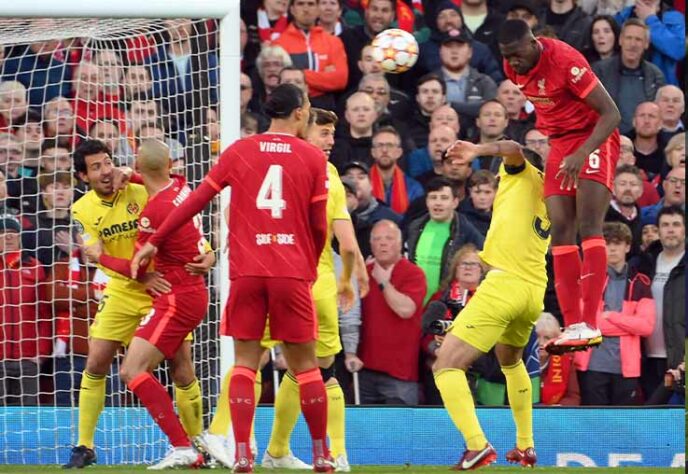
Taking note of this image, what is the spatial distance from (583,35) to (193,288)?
18.3ft

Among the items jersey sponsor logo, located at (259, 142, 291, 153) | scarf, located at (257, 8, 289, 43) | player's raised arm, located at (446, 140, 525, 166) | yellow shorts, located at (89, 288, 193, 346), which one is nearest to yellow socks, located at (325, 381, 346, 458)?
yellow shorts, located at (89, 288, 193, 346)

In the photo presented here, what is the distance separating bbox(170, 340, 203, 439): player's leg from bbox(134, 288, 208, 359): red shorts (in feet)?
1.02

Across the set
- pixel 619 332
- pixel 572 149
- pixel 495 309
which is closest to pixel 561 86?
pixel 572 149

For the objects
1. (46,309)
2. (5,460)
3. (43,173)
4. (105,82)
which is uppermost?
(105,82)

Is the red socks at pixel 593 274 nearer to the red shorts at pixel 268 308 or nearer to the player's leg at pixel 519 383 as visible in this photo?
the player's leg at pixel 519 383

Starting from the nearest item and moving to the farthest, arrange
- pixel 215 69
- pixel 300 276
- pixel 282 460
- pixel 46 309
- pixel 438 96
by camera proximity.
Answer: pixel 300 276 → pixel 282 460 → pixel 215 69 → pixel 46 309 → pixel 438 96

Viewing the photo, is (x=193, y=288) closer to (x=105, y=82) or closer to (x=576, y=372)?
(x=105, y=82)

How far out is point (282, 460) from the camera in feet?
35.2

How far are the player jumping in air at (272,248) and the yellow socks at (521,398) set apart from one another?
1.75 m

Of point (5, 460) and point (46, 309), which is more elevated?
point (46, 309)

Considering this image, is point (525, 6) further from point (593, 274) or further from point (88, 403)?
point (88, 403)

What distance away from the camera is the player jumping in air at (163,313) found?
34.8ft

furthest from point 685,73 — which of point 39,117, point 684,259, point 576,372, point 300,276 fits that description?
point 300,276

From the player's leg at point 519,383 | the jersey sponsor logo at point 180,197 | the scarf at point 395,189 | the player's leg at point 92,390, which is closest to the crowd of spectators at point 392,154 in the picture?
the scarf at point 395,189
